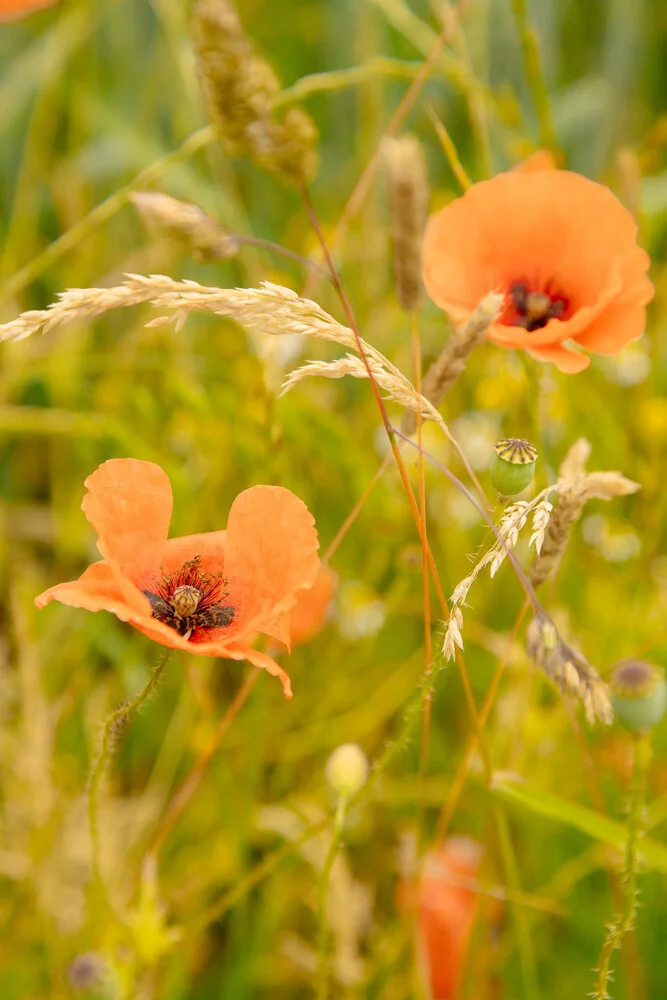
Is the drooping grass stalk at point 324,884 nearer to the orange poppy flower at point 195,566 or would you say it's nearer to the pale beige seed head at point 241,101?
the orange poppy flower at point 195,566

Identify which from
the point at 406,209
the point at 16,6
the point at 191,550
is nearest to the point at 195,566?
the point at 191,550

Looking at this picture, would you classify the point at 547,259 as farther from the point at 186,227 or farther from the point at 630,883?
the point at 630,883

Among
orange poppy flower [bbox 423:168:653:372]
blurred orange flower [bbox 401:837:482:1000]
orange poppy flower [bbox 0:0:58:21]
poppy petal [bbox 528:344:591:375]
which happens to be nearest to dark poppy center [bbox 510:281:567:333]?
orange poppy flower [bbox 423:168:653:372]

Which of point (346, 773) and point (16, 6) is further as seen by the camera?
point (16, 6)

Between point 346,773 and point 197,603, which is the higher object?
point 197,603

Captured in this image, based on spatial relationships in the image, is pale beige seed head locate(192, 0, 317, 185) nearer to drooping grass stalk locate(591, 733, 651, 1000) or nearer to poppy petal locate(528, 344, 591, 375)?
poppy petal locate(528, 344, 591, 375)

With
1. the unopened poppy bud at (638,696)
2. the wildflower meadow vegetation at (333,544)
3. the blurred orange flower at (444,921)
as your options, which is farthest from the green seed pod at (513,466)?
the blurred orange flower at (444,921)

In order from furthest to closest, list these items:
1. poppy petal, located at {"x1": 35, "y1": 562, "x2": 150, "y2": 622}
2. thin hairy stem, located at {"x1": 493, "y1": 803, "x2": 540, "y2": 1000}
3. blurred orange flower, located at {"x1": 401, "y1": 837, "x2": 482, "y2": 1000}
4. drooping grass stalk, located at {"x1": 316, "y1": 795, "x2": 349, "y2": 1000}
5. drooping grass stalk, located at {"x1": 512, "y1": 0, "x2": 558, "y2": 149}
→ blurred orange flower, located at {"x1": 401, "y1": 837, "x2": 482, "y2": 1000} → drooping grass stalk, located at {"x1": 512, "y1": 0, "x2": 558, "y2": 149} → thin hairy stem, located at {"x1": 493, "y1": 803, "x2": 540, "y2": 1000} → drooping grass stalk, located at {"x1": 316, "y1": 795, "x2": 349, "y2": 1000} → poppy petal, located at {"x1": 35, "y1": 562, "x2": 150, "y2": 622}

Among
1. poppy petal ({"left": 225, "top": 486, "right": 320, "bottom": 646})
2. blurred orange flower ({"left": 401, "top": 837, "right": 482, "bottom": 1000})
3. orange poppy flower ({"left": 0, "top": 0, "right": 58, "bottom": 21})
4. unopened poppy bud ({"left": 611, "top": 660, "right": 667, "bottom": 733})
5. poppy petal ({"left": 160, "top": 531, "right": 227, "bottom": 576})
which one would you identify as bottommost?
blurred orange flower ({"left": 401, "top": 837, "right": 482, "bottom": 1000})
